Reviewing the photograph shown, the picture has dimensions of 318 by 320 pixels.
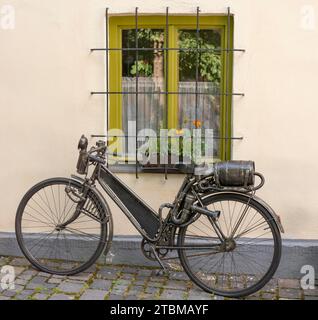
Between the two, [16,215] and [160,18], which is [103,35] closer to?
[160,18]

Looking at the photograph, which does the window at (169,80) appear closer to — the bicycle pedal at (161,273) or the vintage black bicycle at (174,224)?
the vintage black bicycle at (174,224)

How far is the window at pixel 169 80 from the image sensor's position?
5211 millimetres

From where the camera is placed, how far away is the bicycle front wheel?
4.63m

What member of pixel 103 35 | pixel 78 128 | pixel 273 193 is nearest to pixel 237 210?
pixel 273 193

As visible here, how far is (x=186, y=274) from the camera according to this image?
4.83 m

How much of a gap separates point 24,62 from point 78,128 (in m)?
0.76

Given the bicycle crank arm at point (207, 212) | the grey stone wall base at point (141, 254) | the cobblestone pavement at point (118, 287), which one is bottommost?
the cobblestone pavement at point (118, 287)

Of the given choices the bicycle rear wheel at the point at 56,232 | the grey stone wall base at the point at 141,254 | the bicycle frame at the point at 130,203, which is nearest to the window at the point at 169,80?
the bicycle frame at the point at 130,203

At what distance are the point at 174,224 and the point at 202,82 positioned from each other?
1403mm

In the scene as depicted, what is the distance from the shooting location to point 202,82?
529cm

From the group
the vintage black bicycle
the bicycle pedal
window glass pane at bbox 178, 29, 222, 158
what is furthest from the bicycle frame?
window glass pane at bbox 178, 29, 222, 158

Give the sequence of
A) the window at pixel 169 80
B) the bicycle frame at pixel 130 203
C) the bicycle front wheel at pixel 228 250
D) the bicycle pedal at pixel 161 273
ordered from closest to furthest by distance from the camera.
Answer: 1. the bicycle front wheel at pixel 228 250
2. the bicycle frame at pixel 130 203
3. the bicycle pedal at pixel 161 273
4. the window at pixel 169 80

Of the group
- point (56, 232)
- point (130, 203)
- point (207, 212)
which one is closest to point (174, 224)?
point (207, 212)

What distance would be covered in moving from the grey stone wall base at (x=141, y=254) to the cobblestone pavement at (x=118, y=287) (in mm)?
89
